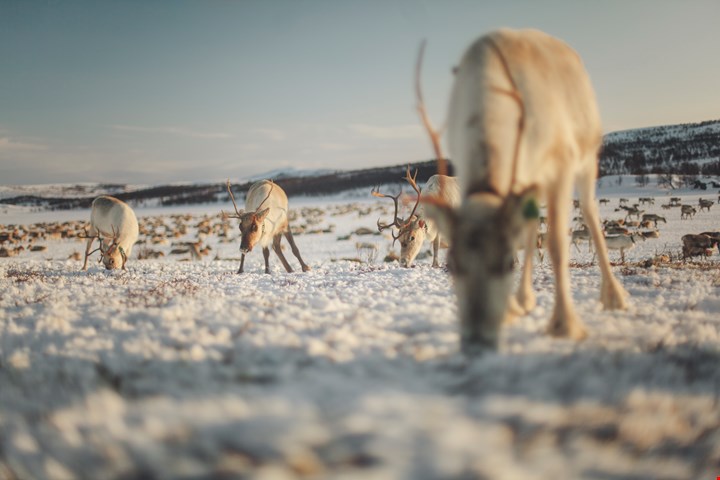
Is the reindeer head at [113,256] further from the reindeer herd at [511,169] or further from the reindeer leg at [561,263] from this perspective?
the reindeer leg at [561,263]

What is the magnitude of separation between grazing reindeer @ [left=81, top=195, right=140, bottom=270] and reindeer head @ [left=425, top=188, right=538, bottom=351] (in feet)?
42.4

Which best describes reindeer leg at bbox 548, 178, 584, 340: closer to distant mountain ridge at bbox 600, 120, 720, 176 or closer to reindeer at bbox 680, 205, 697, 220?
reindeer at bbox 680, 205, 697, 220

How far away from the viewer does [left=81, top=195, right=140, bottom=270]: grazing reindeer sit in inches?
483

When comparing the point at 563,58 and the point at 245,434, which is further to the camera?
the point at 563,58

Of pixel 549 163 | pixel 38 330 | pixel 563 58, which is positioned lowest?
pixel 38 330

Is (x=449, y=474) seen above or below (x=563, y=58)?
below

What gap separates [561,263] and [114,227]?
1400 cm

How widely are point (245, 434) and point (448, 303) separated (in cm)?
346

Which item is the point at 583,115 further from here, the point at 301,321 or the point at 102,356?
the point at 102,356

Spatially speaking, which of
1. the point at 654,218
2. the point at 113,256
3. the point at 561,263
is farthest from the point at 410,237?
the point at 654,218

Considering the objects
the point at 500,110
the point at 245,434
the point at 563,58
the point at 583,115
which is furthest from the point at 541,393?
the point at 563,58

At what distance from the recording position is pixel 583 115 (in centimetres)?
379

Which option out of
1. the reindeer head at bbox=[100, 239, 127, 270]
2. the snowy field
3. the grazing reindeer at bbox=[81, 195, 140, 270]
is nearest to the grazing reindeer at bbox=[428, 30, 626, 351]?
the snowy field

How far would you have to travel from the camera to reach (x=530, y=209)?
2404mm
